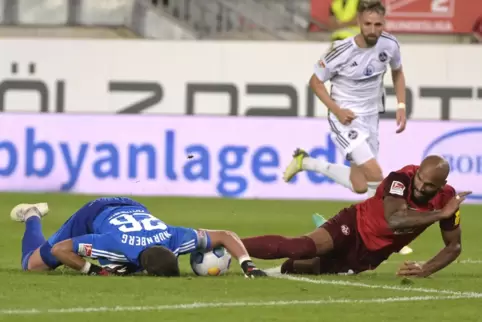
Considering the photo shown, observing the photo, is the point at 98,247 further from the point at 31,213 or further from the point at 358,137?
the point at 358,137

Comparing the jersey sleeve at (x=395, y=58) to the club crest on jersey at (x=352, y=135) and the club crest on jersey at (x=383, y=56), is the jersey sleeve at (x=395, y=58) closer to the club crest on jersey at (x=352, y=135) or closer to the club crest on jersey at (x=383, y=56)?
the club crest on jersey at (x=383, y=56)

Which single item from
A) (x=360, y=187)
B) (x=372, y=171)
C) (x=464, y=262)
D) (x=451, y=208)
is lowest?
(x=464, y=262)

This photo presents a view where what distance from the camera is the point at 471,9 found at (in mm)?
22844

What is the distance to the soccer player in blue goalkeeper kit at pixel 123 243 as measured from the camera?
8109 mm

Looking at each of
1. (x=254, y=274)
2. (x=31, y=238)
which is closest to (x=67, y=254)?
(x=31, y=238)

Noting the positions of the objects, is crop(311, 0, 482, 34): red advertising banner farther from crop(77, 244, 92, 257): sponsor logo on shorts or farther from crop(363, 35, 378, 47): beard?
crop(77, 244, 92, 257): sponsor logo on shorts

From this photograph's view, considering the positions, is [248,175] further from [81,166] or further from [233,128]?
[81,166]

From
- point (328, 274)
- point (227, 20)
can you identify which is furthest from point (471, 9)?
point (328, 274)

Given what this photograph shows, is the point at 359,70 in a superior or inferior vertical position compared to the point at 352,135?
superior

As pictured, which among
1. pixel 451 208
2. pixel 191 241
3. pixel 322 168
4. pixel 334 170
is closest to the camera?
pixel 451 208

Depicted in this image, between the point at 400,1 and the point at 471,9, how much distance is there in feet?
4.45

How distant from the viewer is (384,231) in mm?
8523

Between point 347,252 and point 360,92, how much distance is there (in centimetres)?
296

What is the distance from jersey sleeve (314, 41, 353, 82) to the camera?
36.9ft
